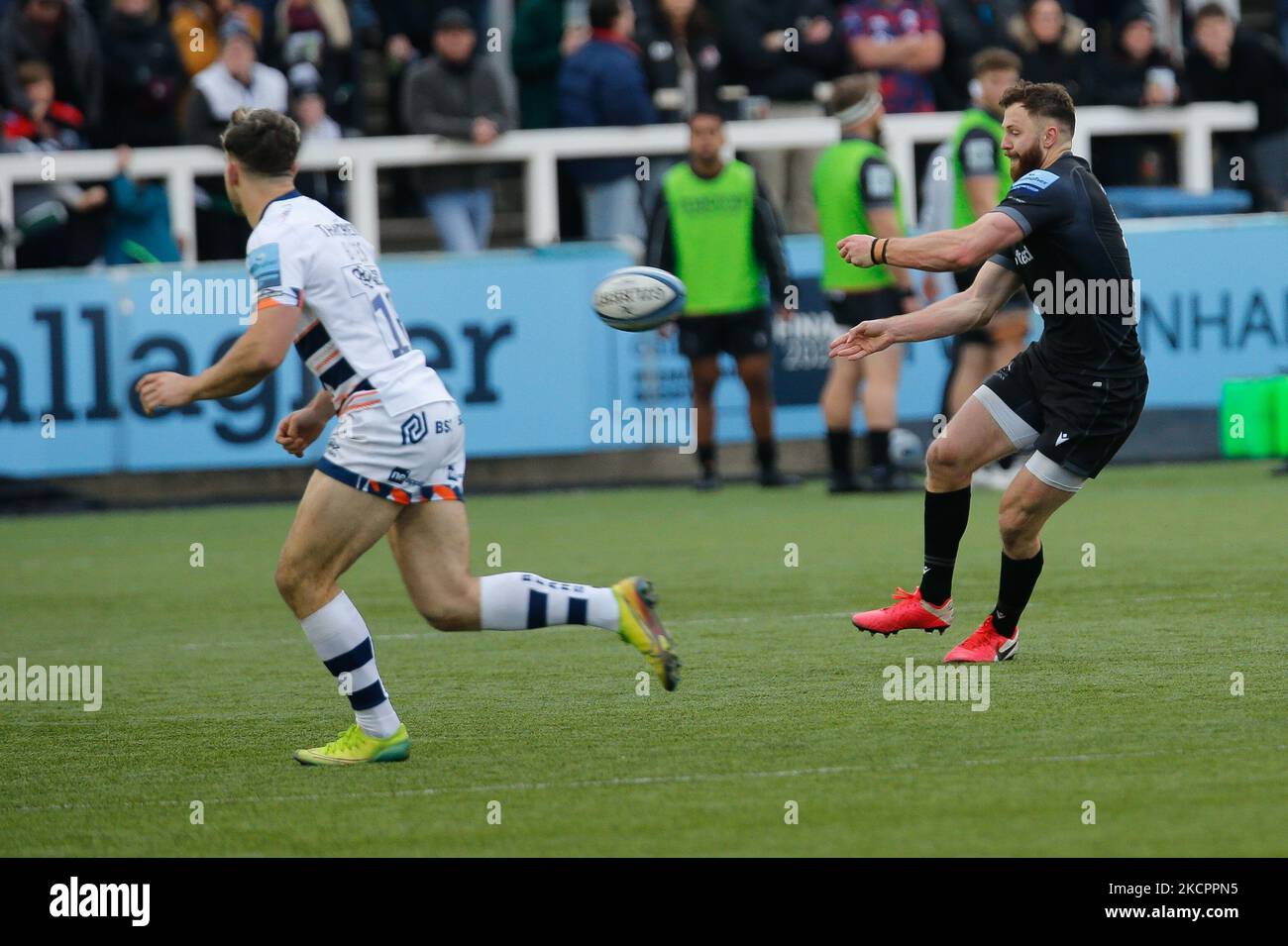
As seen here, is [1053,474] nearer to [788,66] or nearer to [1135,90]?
[788,66]

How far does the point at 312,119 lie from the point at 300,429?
10.8m

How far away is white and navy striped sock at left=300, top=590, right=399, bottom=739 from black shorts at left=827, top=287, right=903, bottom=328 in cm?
858

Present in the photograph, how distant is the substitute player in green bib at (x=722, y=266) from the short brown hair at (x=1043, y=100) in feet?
25.3

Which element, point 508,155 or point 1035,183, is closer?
point 1035,183

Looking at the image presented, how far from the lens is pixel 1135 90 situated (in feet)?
63.6

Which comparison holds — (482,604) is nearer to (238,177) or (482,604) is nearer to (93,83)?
(238,177)

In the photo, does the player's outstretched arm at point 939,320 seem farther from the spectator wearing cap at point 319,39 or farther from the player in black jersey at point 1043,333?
the spectator wearing cap at point 319,39

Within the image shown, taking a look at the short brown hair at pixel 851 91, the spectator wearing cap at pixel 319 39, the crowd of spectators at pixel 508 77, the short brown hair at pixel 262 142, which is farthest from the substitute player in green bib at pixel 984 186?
the short brown hair at pixel 262 142

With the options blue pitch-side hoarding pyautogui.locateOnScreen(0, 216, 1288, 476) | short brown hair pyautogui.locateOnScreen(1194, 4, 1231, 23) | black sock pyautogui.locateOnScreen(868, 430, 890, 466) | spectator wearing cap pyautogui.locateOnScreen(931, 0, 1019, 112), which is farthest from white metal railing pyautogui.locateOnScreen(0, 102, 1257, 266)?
black sock pyautogui.locateOnScreen(868, 430, 890, 466)

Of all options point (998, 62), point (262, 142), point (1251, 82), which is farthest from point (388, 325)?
point (1251, 82)

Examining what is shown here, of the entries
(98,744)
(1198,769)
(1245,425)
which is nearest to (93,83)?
(1245,425)

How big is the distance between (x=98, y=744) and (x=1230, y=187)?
14763 millimetres

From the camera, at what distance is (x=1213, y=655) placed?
27.6 feet

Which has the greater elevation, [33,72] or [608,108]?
[33,72]
